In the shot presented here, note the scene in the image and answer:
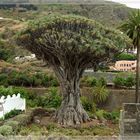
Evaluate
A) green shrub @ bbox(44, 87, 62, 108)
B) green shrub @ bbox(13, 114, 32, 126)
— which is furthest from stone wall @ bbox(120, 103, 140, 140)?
green shrub @ bbox(44, 87, 62, 108)

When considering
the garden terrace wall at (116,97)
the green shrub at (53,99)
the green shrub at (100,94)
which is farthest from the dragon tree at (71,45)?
the garden terrace wall at (116,97)

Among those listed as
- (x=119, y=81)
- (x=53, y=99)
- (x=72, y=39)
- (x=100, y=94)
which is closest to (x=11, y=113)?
(x=72, y=39)

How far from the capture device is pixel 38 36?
2528cm

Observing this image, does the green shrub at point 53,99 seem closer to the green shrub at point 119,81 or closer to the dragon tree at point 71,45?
the green shrub at point 119,81

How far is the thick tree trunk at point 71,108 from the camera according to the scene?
83.7 ft

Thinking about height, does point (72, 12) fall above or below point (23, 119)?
above

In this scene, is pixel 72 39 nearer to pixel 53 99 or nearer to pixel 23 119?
pixel 23 119

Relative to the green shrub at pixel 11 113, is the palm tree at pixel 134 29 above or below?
A: above

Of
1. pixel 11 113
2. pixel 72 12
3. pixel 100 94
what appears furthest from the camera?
pixel 72 12

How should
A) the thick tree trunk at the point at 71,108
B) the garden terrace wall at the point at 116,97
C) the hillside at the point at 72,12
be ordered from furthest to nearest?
the hillside at the point at 72,12 → the garden terrace wall at the point at 116,97 → the thick tree trunk at the point at 71,108

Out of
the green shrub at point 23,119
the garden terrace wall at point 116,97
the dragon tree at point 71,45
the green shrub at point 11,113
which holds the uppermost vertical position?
the dragon tree at point 71,45

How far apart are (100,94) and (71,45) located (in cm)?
924

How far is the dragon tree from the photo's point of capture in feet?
81.2

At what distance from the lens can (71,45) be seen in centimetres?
2456
